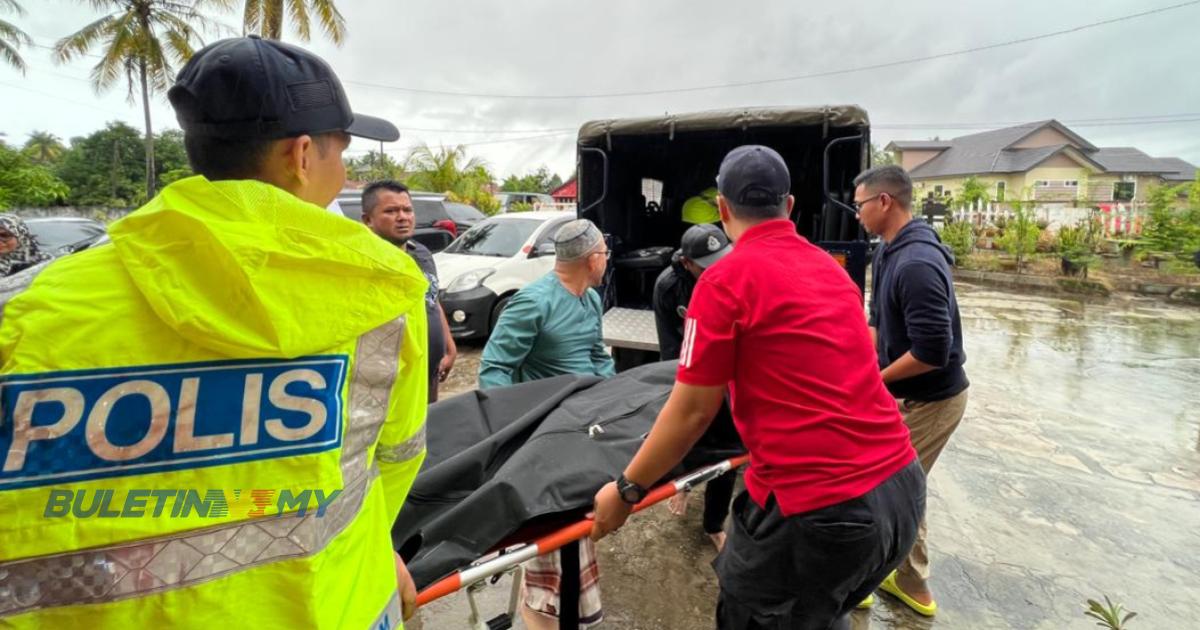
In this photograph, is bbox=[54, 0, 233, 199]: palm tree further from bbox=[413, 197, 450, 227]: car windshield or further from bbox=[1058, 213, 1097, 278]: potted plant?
bbox=[1058, 213, 1097, 278]: potted plant

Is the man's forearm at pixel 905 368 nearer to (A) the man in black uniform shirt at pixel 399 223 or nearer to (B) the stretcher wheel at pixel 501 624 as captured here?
(B) the stretcher wheel at pixel 501 624

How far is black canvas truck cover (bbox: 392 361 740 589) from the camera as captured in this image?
165cm

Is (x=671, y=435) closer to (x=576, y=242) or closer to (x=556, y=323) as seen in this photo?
(x=556, y=323)

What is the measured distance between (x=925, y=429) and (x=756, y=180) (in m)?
1.72

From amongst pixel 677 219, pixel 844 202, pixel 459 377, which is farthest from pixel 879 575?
pixel 677 219

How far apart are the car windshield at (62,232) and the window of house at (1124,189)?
4304 cm

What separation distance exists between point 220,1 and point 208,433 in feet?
71.3

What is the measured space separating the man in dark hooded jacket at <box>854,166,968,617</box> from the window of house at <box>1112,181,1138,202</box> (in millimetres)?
39949

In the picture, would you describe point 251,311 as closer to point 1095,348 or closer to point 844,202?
point 844,202

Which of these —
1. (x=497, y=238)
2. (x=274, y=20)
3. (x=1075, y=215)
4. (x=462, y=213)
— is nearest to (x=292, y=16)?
(x=274, y=20)

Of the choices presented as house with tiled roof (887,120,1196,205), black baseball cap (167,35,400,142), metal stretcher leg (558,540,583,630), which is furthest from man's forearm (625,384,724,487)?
house with tiled roof (887,120,1196,205)

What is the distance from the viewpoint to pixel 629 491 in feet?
5.66
